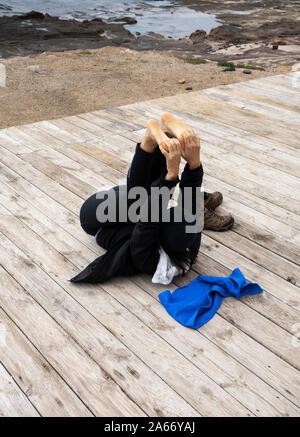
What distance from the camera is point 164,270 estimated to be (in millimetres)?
2260

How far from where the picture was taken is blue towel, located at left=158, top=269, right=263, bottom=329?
2.10 meters

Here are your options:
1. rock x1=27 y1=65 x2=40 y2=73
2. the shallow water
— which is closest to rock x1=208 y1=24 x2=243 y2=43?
the shallow water

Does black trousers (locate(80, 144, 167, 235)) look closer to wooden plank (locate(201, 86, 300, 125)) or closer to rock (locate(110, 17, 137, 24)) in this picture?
wooden plank (locate(201, 86, 300, 125))

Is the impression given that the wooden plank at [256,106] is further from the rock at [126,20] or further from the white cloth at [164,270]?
the rock at [126,20]

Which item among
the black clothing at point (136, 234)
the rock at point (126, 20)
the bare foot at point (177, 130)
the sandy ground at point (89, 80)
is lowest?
the sandy ground at point (89, 80)

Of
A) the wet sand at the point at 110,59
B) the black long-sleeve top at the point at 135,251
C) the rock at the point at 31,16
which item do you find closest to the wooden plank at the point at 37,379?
the black long-sleeve top at the point at 135,251

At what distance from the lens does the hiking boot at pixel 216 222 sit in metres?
2.77

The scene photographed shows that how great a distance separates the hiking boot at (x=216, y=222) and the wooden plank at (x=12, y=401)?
144 cm

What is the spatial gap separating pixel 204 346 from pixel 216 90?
3.98m

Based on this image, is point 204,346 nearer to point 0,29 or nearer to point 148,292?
point 148,292

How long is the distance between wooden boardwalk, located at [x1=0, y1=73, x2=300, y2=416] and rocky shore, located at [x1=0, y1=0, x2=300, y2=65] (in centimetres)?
737

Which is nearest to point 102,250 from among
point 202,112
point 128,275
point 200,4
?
point 128,275

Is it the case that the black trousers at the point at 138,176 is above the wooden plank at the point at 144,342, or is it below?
above

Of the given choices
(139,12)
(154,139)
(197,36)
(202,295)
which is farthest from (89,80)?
(139,12)
